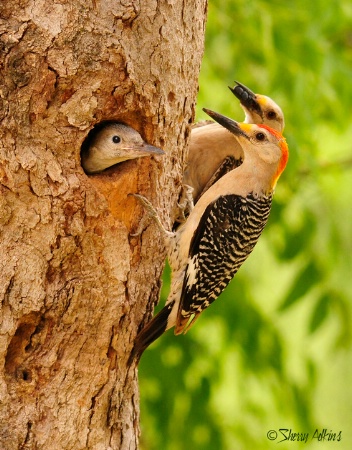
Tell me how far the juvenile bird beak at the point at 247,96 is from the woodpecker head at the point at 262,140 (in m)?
0.36

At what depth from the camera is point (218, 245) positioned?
15.6 feet

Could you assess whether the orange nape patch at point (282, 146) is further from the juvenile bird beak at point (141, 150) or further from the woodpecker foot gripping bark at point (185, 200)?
the juvenile bird beak at point (141, 150)

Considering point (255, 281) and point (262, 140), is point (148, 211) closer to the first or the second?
point (262, 140)

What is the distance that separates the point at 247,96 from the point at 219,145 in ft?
1.22

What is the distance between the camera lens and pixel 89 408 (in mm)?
4000

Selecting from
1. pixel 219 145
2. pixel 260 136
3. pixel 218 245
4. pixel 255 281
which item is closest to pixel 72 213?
pixel 218 245

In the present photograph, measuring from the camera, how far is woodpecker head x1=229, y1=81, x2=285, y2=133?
5070 millimetres

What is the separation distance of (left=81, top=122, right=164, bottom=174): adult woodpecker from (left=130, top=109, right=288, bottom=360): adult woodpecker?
1.93ft

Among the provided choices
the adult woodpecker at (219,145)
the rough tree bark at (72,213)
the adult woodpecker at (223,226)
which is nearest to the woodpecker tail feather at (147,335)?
the rough tree bark at (72,213)

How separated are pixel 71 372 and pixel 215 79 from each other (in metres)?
2.88

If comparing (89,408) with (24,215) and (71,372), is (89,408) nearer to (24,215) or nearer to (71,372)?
(71,372)

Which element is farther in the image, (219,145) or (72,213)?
(219,145)

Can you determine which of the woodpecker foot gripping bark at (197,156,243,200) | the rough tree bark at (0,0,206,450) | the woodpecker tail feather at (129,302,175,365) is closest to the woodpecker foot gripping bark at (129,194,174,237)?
the rough tree bark at (0,0,206,450)

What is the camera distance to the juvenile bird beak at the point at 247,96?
509cm
